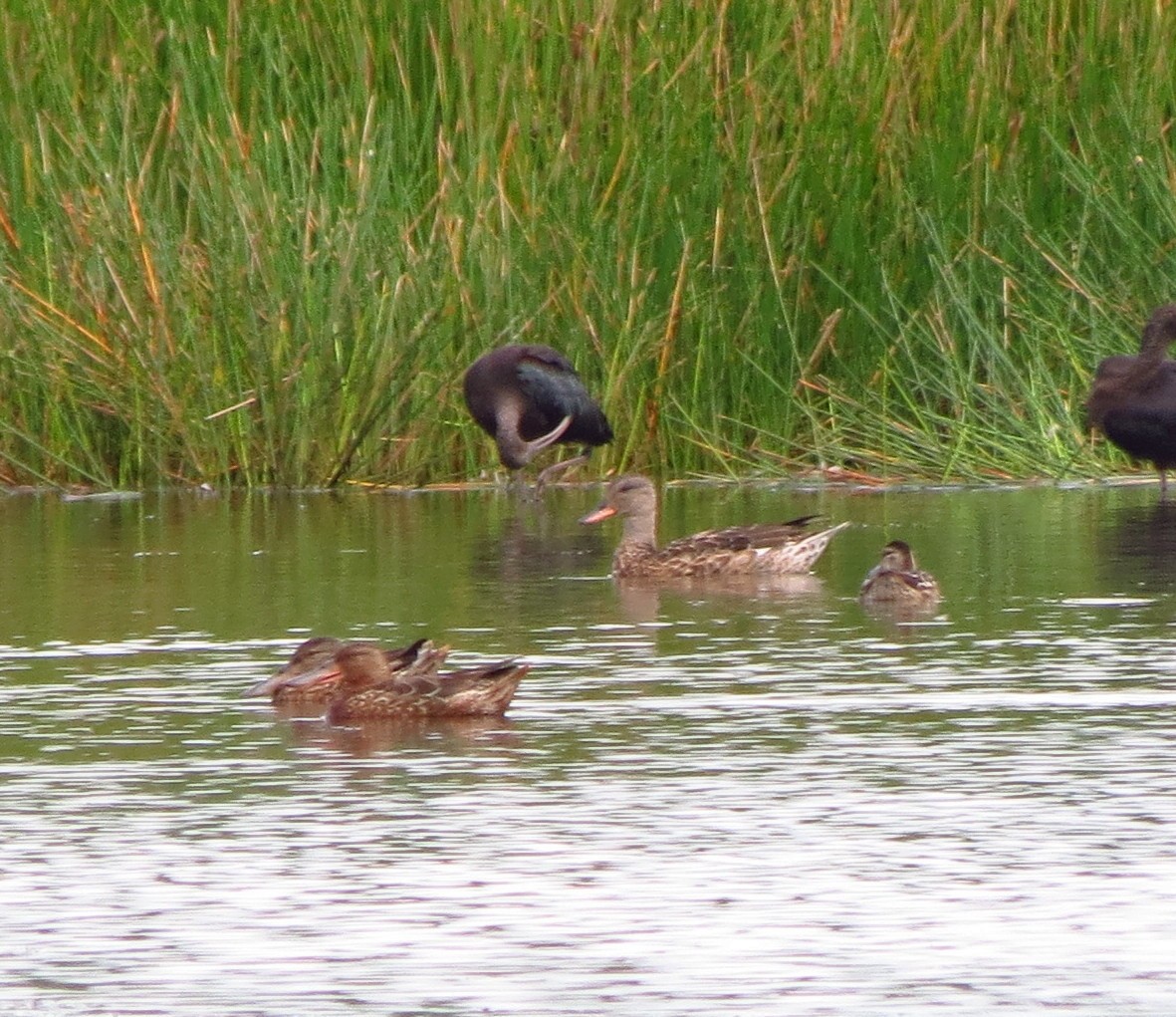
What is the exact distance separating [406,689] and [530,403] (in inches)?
238

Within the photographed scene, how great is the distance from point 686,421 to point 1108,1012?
9.35m

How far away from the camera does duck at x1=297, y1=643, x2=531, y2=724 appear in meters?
5.84

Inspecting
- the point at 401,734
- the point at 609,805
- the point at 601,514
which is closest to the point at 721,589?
the point at 601,514

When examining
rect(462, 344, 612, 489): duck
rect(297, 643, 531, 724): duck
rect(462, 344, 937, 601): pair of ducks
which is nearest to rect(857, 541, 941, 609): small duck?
rect(462, 344, 937, 601): pair of ducks

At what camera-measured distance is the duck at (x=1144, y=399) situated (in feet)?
38.7

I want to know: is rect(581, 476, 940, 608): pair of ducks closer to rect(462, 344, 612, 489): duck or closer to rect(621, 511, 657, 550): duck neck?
rect(621, 511, 657, 550): duck neck

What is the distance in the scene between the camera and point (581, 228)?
12719mm

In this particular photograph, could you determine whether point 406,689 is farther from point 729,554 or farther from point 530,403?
point 530,403

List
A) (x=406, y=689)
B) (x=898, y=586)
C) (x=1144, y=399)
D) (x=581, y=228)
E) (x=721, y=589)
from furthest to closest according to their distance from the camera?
(x=581, y=228)
(x=1144, y=399)
(x=721, y=589)
(x=898, y=586)
(x=406, y=689)

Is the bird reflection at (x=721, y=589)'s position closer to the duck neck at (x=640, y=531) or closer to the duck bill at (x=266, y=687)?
the duck neck at (x=640, y=531)

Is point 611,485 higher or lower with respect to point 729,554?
higher

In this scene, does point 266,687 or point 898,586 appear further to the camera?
point 898,586

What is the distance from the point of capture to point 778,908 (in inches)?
161

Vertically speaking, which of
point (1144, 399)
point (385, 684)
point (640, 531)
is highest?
point (1144, 399)
